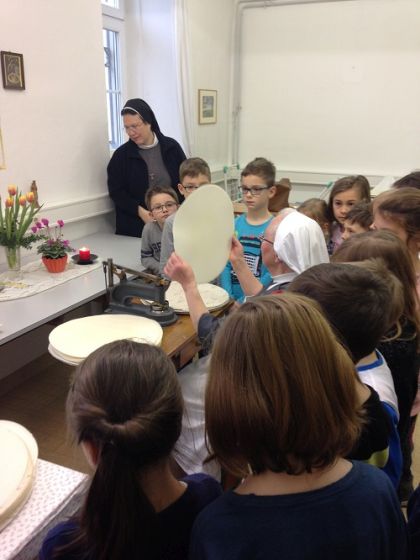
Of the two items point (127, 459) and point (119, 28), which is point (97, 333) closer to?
Answer: point (127, 459)

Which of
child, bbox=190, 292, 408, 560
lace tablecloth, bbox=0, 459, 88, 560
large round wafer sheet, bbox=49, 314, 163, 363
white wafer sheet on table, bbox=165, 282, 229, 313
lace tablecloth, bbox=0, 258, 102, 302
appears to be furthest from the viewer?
lace tablecloth, bbox=0, 258, 102, 302

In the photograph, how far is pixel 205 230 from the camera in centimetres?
145

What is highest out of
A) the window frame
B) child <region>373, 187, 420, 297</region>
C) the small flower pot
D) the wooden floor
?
the window frame

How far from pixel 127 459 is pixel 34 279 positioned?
1606mm

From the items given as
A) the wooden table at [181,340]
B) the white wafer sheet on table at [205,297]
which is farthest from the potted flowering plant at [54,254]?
the wooden table at [181,340]

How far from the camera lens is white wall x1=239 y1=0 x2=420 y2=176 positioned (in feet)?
14.8

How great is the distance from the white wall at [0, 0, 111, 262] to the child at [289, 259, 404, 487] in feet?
6.78

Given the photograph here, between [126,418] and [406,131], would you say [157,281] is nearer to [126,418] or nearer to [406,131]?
[126,418]

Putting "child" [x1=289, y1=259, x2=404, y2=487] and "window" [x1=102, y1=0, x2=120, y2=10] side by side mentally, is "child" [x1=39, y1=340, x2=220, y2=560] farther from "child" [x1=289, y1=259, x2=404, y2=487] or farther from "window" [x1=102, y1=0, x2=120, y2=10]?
"window" [x1=102, y1=0, x2=120, y2=10]

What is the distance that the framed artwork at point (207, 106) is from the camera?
4484mm

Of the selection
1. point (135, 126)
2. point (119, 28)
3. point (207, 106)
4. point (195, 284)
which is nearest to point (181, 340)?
point (195, 284)

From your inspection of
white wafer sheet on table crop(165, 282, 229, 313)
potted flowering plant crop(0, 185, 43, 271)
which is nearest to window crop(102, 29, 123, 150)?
potted flowering plant crop(0, 185, 43, 271)

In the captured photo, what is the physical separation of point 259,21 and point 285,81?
0.70 m

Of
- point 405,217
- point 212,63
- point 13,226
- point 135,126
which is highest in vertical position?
point 212,63
